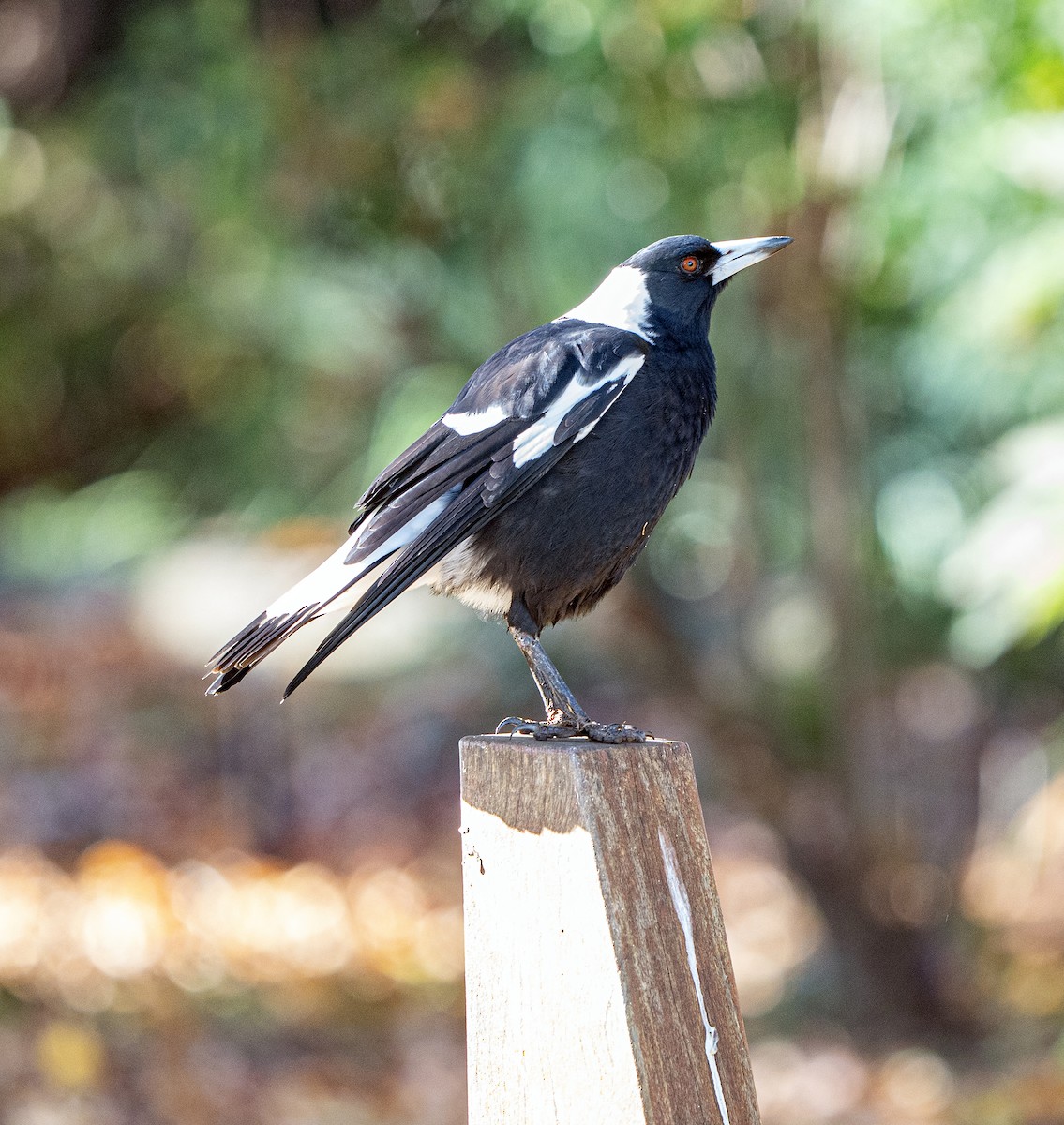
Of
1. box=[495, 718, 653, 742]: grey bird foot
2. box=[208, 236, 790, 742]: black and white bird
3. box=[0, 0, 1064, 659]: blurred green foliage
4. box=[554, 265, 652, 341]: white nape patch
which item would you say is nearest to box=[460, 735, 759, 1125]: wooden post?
box=[495, 718, 653, 742]: grey bird foot

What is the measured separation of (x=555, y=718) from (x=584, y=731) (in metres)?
0.12

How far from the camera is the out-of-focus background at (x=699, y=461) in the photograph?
10.9 ft

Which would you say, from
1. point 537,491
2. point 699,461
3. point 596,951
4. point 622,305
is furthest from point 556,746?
point 699,461

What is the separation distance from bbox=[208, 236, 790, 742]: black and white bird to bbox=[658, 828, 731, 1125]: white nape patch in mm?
484

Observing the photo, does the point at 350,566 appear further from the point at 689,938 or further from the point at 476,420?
the point at 689,938

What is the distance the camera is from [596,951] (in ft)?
3.85

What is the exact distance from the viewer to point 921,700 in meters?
6.07

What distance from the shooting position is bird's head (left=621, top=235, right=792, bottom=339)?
215cm

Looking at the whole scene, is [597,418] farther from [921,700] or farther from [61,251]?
[61,251]

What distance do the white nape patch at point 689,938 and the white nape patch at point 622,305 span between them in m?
0.99

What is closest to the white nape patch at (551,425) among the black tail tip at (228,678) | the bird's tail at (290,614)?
the bird's tail at (290,614)

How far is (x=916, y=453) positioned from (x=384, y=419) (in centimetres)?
206

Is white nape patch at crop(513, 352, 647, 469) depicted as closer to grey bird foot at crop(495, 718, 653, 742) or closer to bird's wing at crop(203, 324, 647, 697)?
bird's wing at crop(203, 324, 647, 697)

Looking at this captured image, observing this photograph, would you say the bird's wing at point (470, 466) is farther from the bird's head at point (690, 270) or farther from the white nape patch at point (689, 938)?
the white nape patch at point (689, 938)
